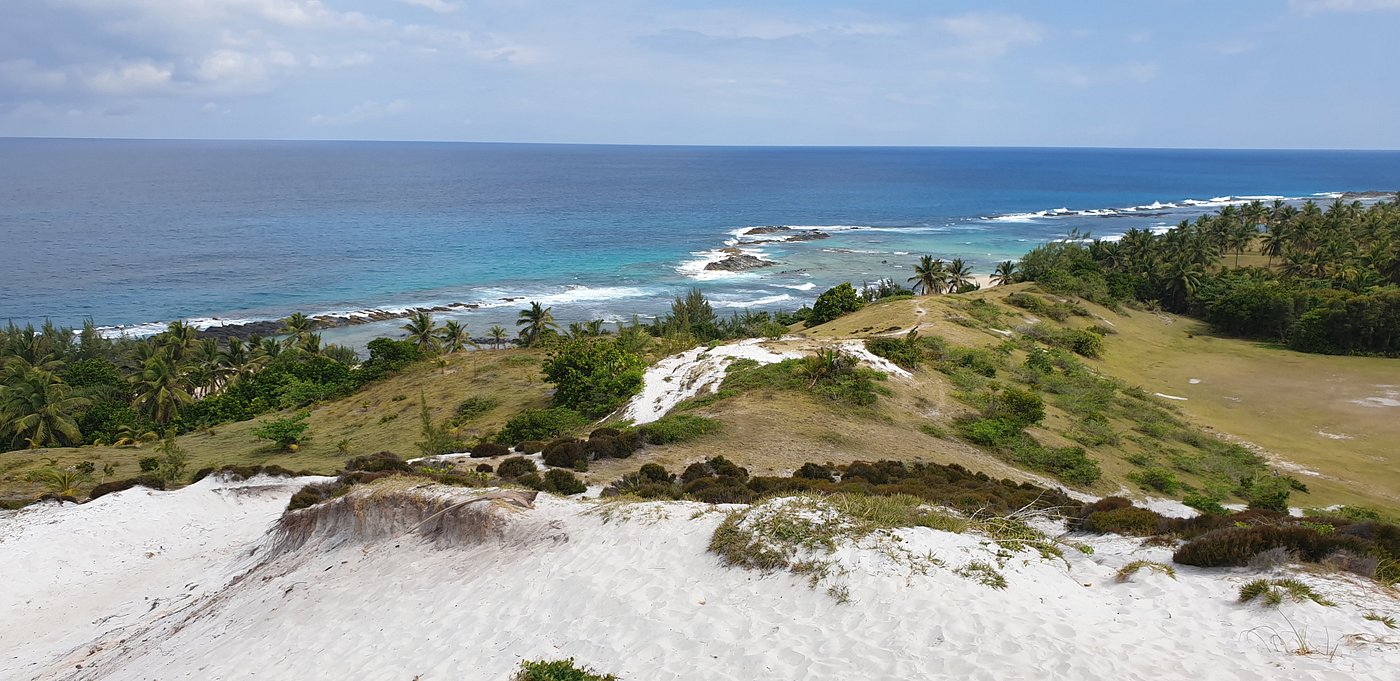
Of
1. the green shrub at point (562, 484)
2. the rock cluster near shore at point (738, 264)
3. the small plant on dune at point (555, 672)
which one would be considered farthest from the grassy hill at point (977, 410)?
the rock cluster near shore at point (738, 264)

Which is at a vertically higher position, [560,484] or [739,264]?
[560,484]

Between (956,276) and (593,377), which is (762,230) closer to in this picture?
(956,276)

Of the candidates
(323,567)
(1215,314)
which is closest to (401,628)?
(323,567)

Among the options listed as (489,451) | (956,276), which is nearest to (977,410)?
(489,451)

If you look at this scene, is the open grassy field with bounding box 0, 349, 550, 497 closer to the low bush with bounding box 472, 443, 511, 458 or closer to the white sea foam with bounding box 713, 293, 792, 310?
the low bush with bounding box 472, 443, 511, 458

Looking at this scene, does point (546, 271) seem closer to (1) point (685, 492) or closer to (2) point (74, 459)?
(2) point (74, 459)

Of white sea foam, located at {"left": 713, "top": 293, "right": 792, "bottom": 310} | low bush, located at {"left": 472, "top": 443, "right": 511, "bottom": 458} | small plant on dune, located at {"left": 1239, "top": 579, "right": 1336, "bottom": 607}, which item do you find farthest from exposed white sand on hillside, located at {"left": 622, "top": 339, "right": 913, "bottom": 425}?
white sea foam, located at {"left": 713, "top": 293, "right": 792, "bottom": 310}
